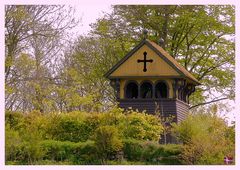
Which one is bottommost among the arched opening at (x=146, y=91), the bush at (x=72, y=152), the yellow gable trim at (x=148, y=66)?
the bush at (x=72, y=152)

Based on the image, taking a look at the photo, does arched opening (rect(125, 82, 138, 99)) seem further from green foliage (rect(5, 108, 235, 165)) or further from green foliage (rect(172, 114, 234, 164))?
green foliage (rect(172, 114, 234, 164))

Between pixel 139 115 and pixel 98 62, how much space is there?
15998 mm

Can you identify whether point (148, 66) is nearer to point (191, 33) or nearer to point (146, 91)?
point (146, 91)

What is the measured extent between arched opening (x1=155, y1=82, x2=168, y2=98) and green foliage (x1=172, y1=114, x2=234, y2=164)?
468 cm

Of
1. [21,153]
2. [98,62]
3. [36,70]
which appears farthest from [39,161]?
[98,62]

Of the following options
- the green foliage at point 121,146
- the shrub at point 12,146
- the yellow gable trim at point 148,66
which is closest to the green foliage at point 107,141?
the green foliage at point 121,146

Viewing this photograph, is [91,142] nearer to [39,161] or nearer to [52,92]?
[39,161]

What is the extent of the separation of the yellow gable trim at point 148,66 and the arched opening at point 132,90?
0.70 metres

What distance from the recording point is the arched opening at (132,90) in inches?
1090

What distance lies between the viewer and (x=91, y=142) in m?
21.6

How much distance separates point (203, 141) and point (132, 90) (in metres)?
8.19

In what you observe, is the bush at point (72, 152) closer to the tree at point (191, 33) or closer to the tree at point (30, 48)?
the tree at point (30, 48)

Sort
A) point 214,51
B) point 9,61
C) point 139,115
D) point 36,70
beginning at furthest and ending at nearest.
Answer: point 214,51 → point 36,70 → point 9,61 → point 139,115

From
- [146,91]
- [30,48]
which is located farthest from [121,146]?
[30,48]
